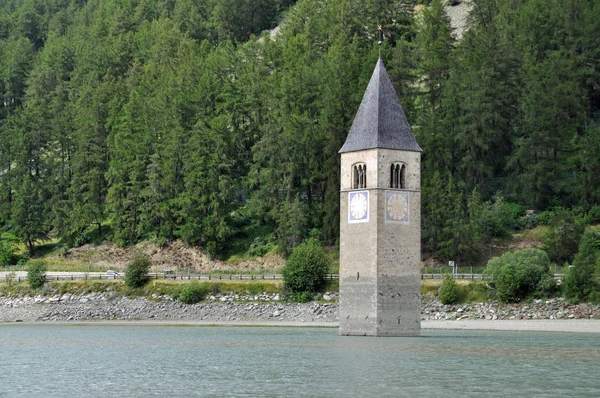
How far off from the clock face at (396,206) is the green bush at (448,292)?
1191cm

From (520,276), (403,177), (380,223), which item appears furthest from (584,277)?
(380,223)

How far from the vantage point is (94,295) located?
3169 inches

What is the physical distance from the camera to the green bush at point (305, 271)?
74.7m

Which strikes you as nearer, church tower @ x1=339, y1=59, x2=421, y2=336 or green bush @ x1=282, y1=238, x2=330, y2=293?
church tower @ x1=339, y1=59, x2=421, y2=336

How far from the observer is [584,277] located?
2680 inches

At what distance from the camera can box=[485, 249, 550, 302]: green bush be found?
69812 mm

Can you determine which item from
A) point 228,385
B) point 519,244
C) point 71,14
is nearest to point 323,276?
point 519,244

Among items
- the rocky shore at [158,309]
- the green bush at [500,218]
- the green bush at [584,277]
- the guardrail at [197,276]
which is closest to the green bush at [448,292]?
the guardrail at [197,276]

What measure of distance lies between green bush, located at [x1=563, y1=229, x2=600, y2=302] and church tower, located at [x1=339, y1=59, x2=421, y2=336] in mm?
12784

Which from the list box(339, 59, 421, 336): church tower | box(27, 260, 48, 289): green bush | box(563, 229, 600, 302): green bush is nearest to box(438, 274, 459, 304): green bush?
box(563, 229, 600, 302): green bush

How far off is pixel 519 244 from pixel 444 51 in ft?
74.7

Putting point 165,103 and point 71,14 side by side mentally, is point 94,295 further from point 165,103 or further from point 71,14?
point 71,14

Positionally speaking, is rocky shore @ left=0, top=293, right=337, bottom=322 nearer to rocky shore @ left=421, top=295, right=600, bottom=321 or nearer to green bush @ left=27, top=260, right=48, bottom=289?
green bush @ left=27, top=260, right=48, bottom=289

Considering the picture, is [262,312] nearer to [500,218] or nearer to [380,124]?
[380,124]
